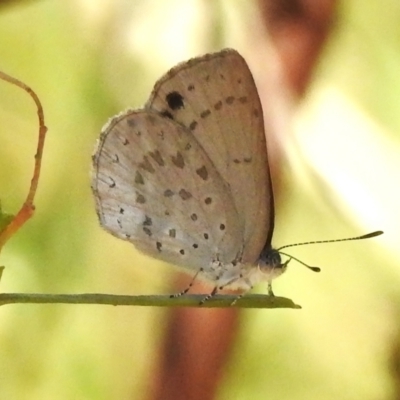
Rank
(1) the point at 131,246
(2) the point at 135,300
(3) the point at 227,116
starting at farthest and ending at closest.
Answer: (1) the point at 131,246
(3) the point at 227,116
(2) the point at 135,300

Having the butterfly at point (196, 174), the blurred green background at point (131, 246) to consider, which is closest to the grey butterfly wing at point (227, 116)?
the butterfly at point (196, 174)

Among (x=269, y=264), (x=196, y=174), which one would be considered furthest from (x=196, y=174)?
(x=269, y=264)

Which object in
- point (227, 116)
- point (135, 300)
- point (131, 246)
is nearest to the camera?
point (135, 300)

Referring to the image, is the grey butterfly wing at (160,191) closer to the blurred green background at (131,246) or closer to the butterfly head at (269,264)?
the butterfly head at (269,264)

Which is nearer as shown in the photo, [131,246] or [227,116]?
[227,116]

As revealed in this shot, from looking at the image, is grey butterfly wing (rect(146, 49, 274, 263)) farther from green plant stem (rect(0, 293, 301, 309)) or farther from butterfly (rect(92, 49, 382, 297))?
green plant stem (rect(0, 293, 301, 309))

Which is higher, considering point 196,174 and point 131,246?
point 196,174

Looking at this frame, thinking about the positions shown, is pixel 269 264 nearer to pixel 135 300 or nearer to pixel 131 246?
pixel 135 300
